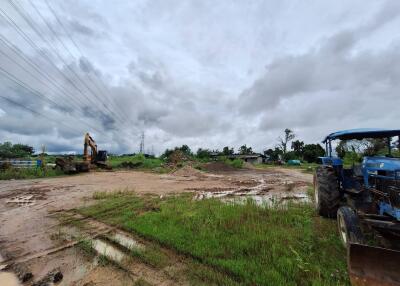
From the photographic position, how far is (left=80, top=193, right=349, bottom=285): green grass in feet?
11.2

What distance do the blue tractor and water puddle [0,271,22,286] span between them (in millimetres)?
4414

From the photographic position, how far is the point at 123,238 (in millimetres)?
4918

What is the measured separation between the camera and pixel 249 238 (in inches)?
179

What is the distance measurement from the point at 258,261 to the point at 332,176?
Result: 338cm

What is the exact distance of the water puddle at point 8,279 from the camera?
11.5 ft

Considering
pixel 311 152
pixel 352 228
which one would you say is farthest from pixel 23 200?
pixel 311 152

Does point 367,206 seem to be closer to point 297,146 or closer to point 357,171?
point 357,171

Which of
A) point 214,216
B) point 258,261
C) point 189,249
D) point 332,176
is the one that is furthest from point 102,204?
point 332,176

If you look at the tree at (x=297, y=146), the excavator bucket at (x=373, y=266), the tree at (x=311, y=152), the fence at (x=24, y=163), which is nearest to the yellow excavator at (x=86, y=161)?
the fence at (x=24, y=163)

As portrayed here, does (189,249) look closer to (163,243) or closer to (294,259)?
(163,243)

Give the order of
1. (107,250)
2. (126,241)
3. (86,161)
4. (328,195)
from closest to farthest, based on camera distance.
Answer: (107,250)
(126,241)
(328,195)
(86,161)

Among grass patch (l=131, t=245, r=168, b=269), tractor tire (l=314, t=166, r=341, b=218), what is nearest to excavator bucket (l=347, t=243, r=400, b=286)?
grass patch (l=131, t=245, r=168, b=269)

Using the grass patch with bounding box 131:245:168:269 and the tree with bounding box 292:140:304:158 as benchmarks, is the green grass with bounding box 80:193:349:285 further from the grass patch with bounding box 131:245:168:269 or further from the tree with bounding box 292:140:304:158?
the tree with bounding box 292:140:304:158

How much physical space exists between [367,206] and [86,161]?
79.5 feet
